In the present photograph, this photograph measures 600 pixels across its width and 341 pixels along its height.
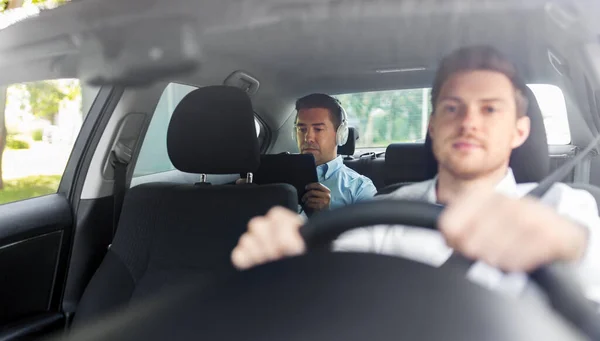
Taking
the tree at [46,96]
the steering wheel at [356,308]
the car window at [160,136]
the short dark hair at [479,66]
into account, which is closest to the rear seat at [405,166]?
the short dark hair at [479,66]

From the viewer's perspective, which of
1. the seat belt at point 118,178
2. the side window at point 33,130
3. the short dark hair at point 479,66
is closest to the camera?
the short dark hair at point 479,66

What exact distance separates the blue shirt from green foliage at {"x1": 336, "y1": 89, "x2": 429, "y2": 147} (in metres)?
0.08

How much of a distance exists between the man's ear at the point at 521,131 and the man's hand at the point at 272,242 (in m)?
0.34

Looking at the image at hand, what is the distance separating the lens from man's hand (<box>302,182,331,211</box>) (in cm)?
115

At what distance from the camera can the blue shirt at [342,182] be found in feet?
3.59

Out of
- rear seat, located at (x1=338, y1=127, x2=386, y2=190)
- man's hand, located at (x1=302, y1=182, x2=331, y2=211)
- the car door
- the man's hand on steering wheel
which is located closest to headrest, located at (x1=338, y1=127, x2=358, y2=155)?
rear seat, located at (x1=338, y1=127, x2=386, y2=190)

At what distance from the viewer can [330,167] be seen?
4.56ft

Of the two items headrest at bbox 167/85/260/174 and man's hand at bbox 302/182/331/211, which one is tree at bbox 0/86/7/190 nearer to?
headrest at bbox 167/85/260/174

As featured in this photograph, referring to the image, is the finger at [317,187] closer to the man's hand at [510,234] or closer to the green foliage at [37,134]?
the man's hand at [510,234]

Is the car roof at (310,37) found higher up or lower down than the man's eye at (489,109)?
higher up

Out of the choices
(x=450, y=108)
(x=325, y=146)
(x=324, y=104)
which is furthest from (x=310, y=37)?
(x=450, y=108)

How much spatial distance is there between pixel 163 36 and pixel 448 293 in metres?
0.99

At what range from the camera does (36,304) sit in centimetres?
155

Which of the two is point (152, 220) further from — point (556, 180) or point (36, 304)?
point (556, 180)
